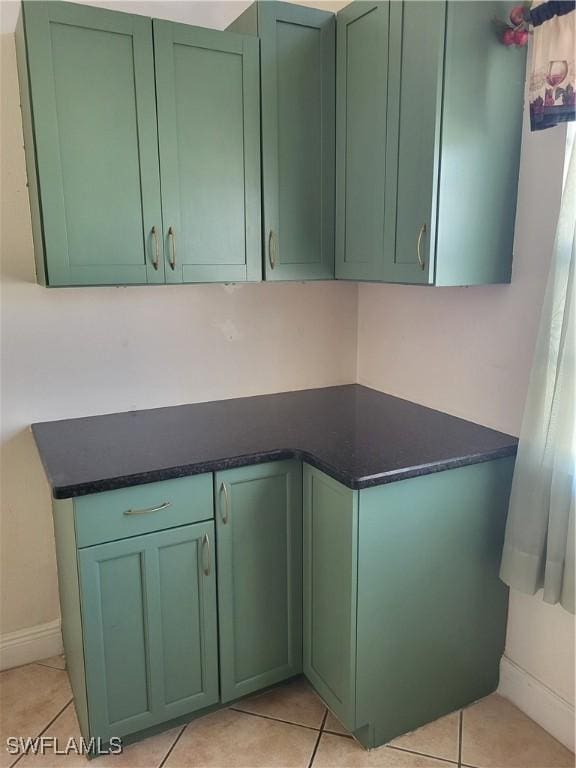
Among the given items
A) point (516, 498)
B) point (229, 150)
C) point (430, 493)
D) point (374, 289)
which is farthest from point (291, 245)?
point (516, 498)

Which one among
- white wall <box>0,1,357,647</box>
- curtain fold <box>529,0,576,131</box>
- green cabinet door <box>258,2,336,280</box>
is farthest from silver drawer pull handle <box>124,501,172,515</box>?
curtain fold <box>529,0,576,131</box>

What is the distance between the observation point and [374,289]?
2.54 m

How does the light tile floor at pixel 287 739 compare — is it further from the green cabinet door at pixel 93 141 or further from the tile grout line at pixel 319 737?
the green cabinet door at pixel 93 141

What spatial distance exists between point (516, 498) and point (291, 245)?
1087mm

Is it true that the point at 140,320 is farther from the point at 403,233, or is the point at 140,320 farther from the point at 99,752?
the point at 99,752

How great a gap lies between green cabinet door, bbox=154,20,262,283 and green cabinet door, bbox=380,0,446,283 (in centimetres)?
43

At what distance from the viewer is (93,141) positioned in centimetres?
176

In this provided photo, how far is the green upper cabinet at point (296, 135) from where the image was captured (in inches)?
77.1

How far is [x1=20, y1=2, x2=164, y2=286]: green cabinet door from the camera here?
1.68 metres

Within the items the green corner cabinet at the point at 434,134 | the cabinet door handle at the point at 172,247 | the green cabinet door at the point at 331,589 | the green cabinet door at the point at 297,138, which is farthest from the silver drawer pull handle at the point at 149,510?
the green corner cabinet at the point at 434,134

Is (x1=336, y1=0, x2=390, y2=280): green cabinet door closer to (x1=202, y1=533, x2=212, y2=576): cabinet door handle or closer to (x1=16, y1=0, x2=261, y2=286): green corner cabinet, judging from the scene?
(x1=16, y1=0, x2=261, y2=286): green corner cabinet

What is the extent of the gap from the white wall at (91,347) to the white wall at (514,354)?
0.50 m

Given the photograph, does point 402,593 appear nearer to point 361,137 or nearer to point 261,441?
point 261,441

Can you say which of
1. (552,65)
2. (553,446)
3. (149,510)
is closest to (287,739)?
(149,510)
